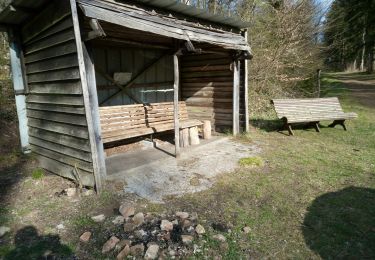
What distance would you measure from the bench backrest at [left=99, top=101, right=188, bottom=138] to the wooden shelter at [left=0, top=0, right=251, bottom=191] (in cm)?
2

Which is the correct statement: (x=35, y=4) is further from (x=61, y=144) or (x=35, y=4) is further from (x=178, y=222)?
(x=178, y=222)

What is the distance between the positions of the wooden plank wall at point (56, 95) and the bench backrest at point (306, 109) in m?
5.39

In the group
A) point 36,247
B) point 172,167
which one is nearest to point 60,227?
point 36,247

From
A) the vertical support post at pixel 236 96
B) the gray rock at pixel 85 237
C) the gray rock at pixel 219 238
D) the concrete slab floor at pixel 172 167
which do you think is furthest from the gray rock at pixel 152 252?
the vertical support post at pixel 236 96

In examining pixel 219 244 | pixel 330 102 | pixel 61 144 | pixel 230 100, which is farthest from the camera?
pixel 330 102

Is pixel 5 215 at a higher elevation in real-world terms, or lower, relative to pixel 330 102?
lower

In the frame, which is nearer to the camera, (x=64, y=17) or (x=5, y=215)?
(x=5, y=215)

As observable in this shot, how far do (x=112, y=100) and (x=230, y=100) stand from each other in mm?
3082

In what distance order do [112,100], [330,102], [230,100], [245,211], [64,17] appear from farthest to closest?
1. [330,102]
2. [230,100]
3. [112,100]
4. [64,17]
5. [245,211]

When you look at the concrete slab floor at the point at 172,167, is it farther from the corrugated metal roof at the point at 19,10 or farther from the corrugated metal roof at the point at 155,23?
the corrugated metal roof at the point at 19,10

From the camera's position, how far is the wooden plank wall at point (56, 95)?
427 centimetres

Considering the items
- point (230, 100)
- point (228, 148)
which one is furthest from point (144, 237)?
point (230, 100)

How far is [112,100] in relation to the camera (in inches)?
260

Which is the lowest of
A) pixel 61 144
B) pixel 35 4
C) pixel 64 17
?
pixel 61 144
